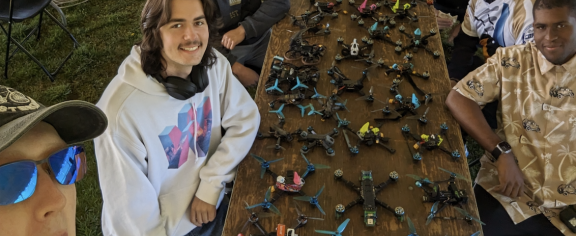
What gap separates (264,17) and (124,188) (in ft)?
4.46

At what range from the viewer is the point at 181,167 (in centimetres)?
147

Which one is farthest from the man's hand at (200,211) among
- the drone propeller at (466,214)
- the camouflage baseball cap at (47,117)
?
the drone propeller at (466,214)

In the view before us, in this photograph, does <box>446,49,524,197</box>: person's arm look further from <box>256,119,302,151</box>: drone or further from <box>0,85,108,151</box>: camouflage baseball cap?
<box>0,85,108,151</box>: camouflage baseball cap

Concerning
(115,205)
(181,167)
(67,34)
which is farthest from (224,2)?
(67,34)

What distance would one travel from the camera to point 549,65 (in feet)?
5.17

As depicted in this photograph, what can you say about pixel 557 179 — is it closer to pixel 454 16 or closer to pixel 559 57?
pixel 559 57

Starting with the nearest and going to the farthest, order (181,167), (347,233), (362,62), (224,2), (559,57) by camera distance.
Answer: (347,233), (181,167), (559,57), (362,62), (224,2)

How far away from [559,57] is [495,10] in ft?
2.69

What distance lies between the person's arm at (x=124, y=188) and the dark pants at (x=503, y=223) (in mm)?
1429

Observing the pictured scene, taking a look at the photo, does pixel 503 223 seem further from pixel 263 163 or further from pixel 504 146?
pixel 263 163

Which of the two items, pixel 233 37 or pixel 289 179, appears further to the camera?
pixel 233 37

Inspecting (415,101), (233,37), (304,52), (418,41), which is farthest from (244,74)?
(415,101)

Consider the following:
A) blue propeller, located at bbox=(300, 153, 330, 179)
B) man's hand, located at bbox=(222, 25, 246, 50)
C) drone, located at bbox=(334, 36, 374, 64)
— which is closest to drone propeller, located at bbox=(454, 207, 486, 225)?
blue propeller, located at bbox=(300, 153, 330, 179)

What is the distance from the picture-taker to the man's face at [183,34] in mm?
1248
